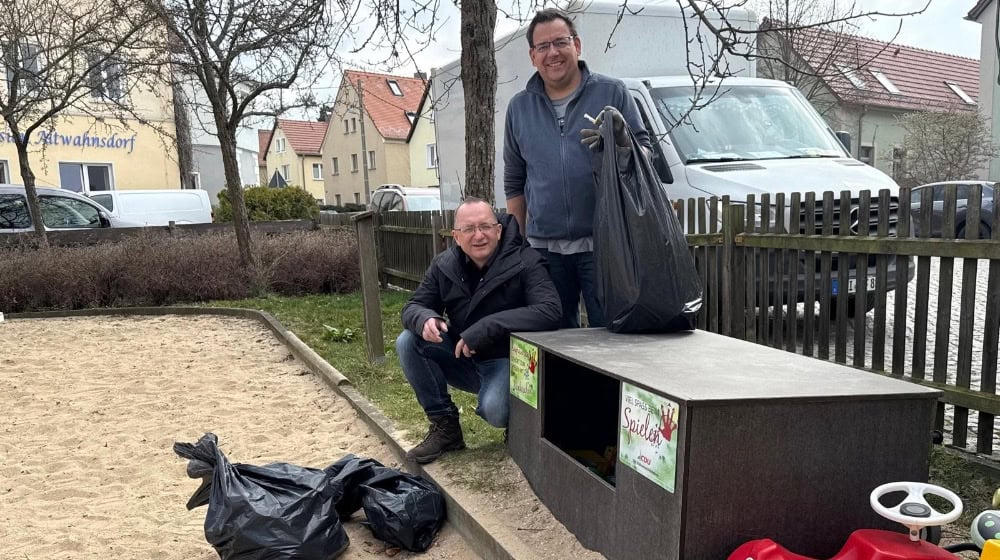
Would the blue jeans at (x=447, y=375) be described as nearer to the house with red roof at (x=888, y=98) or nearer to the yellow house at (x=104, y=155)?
the yellow house at (x=104, y=155)

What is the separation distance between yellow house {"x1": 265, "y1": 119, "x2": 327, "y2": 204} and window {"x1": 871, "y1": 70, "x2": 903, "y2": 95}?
1458 inches

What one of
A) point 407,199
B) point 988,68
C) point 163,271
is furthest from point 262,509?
point 988,68

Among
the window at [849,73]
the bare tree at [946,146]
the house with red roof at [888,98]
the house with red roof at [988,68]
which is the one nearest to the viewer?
the window at [849,73]

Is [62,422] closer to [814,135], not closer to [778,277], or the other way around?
[778,277]

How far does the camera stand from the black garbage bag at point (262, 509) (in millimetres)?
2809

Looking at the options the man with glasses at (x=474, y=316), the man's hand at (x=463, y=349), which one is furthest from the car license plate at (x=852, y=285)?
the man's hand at (x=463, y=349)

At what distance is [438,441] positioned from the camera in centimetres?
372

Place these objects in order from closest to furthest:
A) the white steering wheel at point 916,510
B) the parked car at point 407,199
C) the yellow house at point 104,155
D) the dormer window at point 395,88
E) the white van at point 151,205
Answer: the white steering wheel at point 916,510, the parked car at point 407,199, the white van at point 151,205, the yellow house at point 104,155, the dormer window at point 395,88

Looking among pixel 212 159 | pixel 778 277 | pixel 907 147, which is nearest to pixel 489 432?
pixel 778 277

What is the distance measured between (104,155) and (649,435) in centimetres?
2361

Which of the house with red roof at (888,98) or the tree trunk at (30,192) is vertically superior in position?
the house with red roof at (888,98)

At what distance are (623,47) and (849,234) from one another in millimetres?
3441

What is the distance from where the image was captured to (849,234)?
422 centimetres

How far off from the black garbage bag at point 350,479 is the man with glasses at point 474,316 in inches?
13.8
